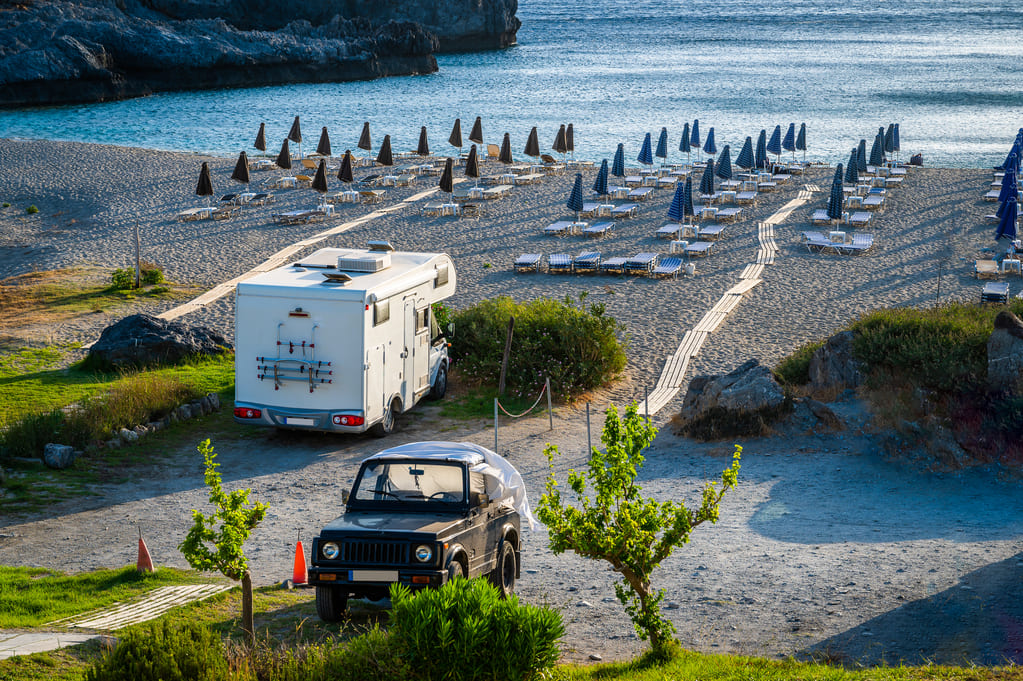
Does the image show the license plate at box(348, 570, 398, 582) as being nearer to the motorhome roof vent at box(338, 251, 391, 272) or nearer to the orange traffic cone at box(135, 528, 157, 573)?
the orange traffic cone at box(135, 528, 157, 573)

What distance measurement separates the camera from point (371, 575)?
8.31 m

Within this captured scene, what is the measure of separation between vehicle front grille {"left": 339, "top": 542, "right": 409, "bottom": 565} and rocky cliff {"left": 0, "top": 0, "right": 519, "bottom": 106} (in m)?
75.5

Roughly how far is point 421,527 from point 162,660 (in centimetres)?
262

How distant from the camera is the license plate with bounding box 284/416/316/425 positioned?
47.0ft

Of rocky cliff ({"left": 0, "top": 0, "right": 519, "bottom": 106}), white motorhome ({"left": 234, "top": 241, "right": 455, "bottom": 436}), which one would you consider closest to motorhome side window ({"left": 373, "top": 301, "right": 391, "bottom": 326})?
white motorhome ({"left": 234, "top": 241, "right": 455, "bottom": 436})

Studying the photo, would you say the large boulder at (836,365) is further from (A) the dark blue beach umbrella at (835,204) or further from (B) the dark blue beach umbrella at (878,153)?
(B) the dark blue beach umbrella at (878,153)

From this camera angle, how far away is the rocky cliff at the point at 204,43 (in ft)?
255

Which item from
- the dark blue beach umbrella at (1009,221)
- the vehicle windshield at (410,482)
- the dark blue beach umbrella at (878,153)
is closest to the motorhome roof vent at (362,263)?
the vehicle windshield at (410,482)

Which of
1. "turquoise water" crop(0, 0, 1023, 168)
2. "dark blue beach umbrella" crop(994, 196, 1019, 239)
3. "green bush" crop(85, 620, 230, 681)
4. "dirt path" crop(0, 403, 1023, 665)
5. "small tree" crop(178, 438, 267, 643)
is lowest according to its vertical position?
"dirt path" crop(0, 403, 1023, 665)

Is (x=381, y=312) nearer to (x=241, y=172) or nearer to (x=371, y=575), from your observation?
(x=371, y=575)

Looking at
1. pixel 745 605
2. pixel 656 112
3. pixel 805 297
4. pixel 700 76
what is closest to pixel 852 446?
pixel 745 605

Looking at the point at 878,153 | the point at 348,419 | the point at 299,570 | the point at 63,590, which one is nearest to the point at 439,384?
the point at 348,419

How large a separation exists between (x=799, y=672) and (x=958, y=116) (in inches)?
2809

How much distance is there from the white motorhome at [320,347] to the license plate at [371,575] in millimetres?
6010
